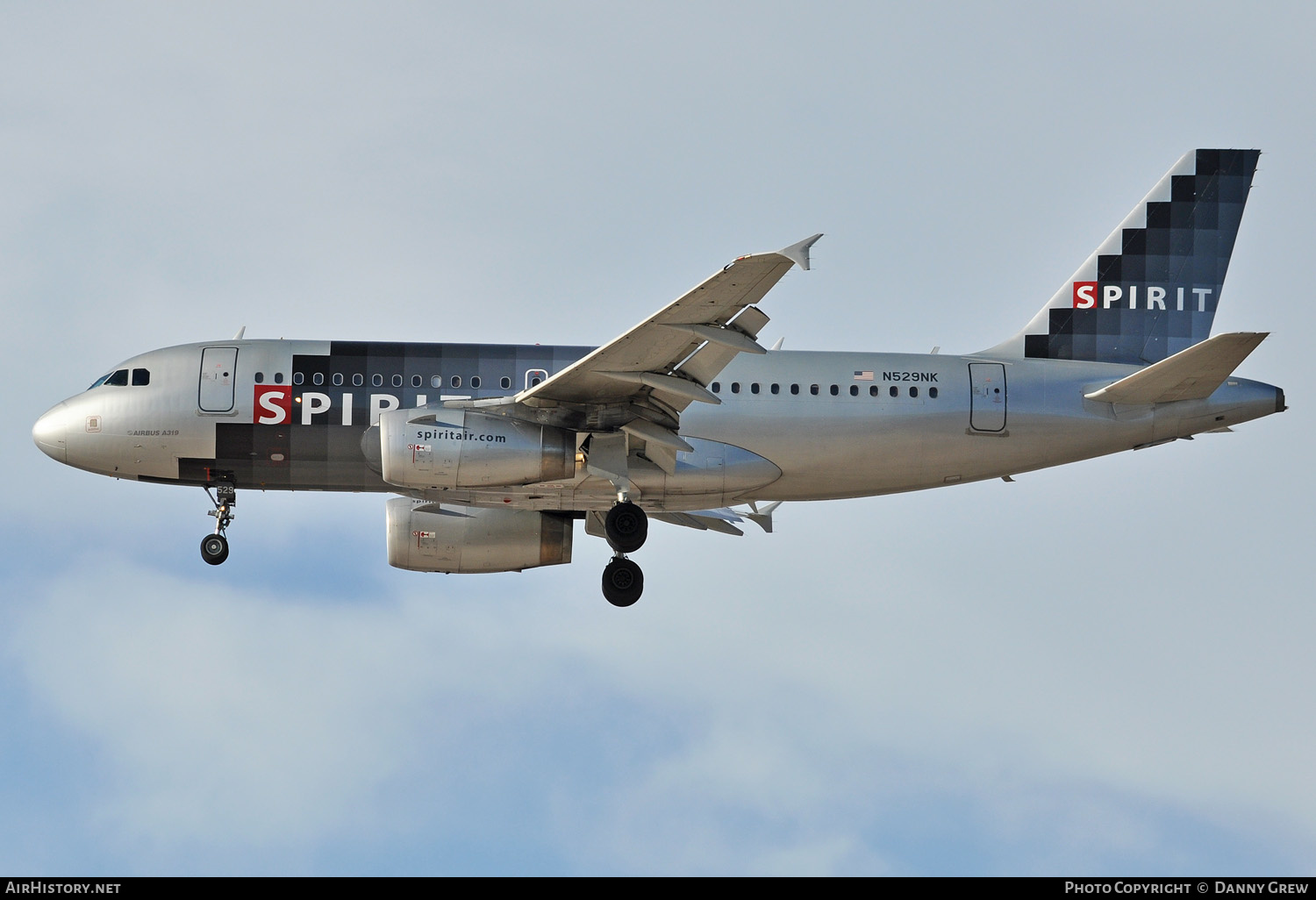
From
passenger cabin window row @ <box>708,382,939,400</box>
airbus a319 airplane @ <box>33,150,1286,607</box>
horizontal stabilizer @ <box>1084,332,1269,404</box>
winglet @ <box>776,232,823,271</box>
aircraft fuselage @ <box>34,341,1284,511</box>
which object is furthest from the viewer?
passenger cabin window row @ <box>708,382,939,400</box>

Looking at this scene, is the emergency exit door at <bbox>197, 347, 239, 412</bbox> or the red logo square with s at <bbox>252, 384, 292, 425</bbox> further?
the emergency exit door at <bbox>197, 347, 239, 412</bbox>

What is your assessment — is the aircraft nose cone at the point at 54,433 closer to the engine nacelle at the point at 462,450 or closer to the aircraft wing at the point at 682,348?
the engine nacelle at the point at 462,450

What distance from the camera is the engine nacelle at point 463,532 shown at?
33.5 m

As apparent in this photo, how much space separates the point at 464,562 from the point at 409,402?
455 cm

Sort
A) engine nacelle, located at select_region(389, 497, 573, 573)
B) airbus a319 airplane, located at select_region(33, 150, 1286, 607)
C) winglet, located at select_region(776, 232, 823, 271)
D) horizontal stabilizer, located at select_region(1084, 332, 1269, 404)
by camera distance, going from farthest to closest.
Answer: engine nacelle, located at select_region(389, 497, 573, 573) < airbus a319 airplane, located at select_region(33, 150, 1286, 607) < horizontal stabilizer, located at select_region(1084, 332, 1269, 404) < winglet, located at select_region(776, 232, 823, 271)

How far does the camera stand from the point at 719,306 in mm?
25359

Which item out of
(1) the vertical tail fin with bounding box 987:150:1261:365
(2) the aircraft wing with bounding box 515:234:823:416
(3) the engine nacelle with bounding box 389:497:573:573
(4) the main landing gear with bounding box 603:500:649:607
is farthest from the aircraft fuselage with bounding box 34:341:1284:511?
(3) the engine nacelle with bounding box 389:497:573:573

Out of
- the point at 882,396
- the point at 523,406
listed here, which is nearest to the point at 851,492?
the point at 882,396

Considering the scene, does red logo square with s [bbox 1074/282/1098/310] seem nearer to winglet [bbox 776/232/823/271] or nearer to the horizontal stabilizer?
the horizontal stabilizer

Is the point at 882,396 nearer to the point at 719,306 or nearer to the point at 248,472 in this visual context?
the point at 719,306

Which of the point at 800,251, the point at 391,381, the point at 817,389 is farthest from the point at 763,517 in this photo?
the point at 800,251

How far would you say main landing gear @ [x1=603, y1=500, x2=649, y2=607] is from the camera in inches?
1150

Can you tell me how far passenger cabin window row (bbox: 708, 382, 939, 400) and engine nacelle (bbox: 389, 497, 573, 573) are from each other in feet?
16.9

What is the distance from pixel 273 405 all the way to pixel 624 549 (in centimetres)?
683
